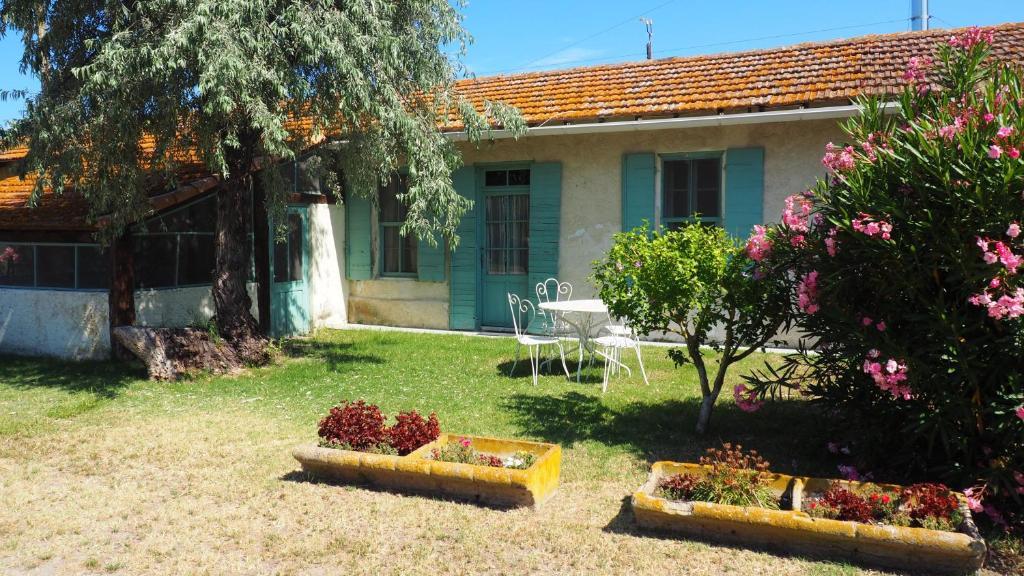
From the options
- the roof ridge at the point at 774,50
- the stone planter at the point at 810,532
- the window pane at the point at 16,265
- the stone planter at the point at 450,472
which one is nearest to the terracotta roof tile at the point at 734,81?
the roof ridge at the point at 774,50

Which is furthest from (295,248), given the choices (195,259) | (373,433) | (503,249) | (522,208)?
(373,433)

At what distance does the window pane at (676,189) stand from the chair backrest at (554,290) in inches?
63.4

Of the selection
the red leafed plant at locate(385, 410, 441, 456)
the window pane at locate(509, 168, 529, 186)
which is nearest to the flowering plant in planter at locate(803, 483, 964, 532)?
the red leafed plant at locate(385, 410, 441, 456)

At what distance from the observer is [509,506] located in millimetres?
4461

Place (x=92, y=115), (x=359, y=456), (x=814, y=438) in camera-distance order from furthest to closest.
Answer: (x=92, y=115) < (x=814, y=438) < (x=359, y=456)

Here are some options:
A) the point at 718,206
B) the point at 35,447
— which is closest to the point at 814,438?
the point at 718,206

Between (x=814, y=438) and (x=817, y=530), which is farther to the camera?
(x=814, y=438)

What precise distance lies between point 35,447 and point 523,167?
6.80m

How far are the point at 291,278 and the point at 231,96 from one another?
4247 millimetres

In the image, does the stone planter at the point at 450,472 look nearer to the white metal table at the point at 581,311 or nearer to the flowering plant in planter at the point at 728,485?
the flowering plant in planter at the point at 728,485

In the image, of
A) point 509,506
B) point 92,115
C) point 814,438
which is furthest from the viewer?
point 92,115

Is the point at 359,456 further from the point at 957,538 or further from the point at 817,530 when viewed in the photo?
the point at 957,538

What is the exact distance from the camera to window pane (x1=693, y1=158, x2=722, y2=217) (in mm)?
9711

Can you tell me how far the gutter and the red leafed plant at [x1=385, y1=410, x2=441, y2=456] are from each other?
507 centimetres
